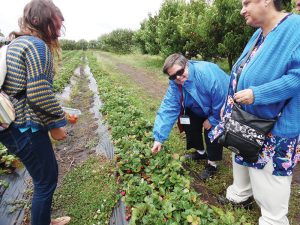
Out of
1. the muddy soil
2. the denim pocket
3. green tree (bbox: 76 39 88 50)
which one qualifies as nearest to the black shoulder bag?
the denim pocket

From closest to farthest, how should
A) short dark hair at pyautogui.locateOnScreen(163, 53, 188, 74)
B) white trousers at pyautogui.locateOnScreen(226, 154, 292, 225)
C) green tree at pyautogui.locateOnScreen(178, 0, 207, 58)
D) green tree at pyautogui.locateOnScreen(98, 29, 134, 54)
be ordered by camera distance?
white trousers at pyautogui.locateOnScreen(226, 154, 292, 225)
short dark hair at pyautogui.locateOnScreen(163, 53, 188, 74)
green tree at pyautogui.locateOnScreen(178, 0, 207, 58)
green tree at pyautogui.locateOnScreen(98, 29, 134, 54)

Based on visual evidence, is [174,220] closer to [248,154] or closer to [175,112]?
[248,154]

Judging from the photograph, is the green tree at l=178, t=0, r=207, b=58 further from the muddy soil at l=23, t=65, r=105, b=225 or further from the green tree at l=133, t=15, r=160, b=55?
the muddy soil at l=23, t=65, r=105, b=225

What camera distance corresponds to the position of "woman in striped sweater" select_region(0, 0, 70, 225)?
1920 mm

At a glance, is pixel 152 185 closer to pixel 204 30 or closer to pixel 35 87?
pixel 35 87

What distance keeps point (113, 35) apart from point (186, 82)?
40.9m

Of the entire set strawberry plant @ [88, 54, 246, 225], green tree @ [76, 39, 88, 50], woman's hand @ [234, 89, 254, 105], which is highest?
woman's hand @ [234, 89, 254, 105]

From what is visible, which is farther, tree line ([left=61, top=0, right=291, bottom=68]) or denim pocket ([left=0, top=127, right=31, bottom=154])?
tree line ([left=61, top=0, right=291, bottom=68])

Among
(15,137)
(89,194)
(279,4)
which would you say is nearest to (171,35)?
(89,194)

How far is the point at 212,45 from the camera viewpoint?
11.3 metres

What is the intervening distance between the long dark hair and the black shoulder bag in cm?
152

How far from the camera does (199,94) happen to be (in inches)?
120

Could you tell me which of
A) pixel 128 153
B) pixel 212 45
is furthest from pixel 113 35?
pixel 128 153

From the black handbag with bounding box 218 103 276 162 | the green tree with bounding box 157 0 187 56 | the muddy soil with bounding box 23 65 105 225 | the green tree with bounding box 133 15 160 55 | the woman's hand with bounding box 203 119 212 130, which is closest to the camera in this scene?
the black handbag with bounding box 218 103 276 162
